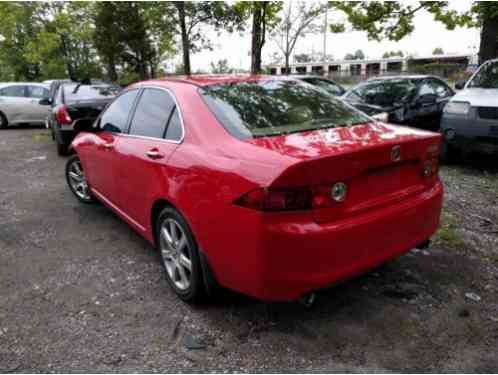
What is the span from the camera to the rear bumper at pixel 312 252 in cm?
213

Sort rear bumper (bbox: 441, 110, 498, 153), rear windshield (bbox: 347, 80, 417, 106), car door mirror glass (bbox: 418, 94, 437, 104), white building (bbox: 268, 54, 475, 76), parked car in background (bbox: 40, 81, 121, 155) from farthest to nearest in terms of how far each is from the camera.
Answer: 1. white building (bbox: 268, 54, 475, 76)
2. parked car in background (bbox: 40, 81, 121, 155)
3. rear windshield (bbox: 347, 80, 417, 106)
4. car door mirror glass (bbox: 418, 94, 437, 104)
5. rear bumper (bbox: 441, 110, 498, 153)

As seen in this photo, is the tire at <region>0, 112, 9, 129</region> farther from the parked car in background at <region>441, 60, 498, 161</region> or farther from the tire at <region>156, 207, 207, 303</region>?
the parked car in background at <region>441, 60, 498, 161</region>

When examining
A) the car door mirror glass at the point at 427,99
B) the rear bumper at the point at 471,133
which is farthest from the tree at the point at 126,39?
the rear bumper at the point at 471,133

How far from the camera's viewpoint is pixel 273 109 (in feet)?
9.80

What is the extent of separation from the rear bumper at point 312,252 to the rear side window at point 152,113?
52.4 inches

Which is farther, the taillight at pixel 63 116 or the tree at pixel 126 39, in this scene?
the tree at pixel 126 39

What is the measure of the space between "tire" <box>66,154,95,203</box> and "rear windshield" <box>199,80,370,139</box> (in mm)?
2742

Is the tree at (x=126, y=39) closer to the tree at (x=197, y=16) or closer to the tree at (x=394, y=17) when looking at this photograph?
the tree at (x=197, y=16)

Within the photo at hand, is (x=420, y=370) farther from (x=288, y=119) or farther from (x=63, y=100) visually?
(x=63, y=100)

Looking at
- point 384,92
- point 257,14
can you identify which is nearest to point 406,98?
point 384,92

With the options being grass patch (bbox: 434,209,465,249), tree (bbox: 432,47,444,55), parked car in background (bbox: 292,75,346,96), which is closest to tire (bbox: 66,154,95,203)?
grass patch (bbox: 434,209,465,249)

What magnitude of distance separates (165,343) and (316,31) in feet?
82.1

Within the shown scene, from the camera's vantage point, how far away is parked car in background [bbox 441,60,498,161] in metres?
5.80

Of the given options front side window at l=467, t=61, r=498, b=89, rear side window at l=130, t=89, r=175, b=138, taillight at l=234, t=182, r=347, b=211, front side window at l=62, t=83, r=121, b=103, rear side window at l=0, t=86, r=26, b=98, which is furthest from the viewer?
rear side window at l=0, t=86, r=26, b=98
